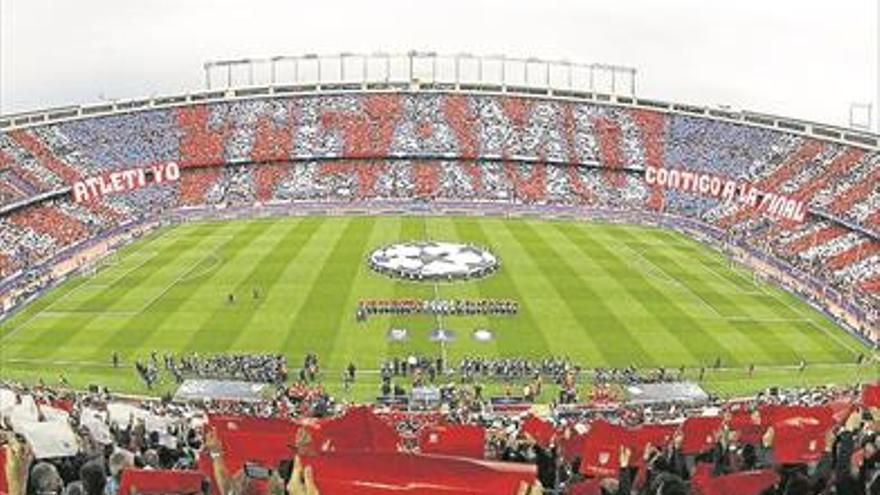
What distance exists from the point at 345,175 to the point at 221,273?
35.5m

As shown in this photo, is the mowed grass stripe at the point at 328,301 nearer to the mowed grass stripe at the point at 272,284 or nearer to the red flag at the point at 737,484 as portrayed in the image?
the mowed grass stripe at the point at 272,284

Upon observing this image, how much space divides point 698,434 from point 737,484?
6.70m

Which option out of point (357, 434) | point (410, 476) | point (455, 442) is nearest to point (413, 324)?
point (455, 442)

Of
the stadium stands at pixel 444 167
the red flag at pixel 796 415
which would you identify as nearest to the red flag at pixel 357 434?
the red flag at pixel 796 415

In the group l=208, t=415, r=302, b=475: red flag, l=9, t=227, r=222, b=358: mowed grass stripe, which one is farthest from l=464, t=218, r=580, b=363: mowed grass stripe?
l=208, t=415, r=302, b=475: red flag

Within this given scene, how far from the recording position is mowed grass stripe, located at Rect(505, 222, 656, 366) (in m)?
52.6

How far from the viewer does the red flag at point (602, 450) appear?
17578 millimetres

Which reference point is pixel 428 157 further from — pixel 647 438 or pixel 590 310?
pixel 647 438

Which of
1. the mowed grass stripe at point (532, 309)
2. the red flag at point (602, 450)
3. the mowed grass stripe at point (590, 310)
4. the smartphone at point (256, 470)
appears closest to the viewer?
the smartphone at point (256, 470)

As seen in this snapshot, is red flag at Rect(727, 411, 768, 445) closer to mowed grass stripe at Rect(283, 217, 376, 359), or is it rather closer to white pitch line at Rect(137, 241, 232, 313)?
mowed grass stripe at Rect(283, 217, 376, 359)

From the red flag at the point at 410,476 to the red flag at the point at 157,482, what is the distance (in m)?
2.84

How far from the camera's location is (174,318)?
58.1 metres

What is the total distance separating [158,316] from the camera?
5856cm

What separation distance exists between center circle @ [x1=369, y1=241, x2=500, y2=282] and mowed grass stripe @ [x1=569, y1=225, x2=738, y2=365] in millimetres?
8924
